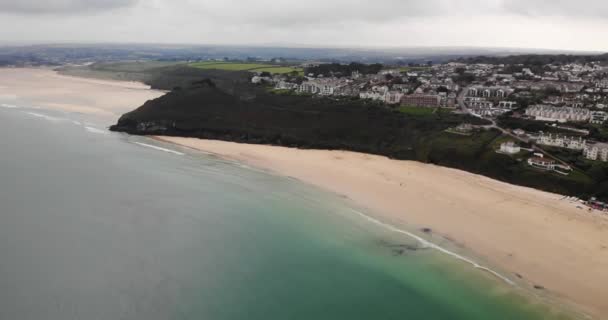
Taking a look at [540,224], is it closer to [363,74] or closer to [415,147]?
[415,147]

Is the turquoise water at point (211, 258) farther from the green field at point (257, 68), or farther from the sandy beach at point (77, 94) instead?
the green field at point (257, 68)

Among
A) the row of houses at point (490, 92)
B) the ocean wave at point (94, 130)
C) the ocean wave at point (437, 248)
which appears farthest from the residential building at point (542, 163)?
the ocean wave at point (94, 130)

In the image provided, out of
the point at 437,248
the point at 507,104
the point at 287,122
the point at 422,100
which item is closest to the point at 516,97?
the point at 507,104

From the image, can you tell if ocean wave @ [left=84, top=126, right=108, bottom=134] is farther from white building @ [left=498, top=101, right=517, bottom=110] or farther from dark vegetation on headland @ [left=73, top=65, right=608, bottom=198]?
white building @ [left=498, top=101, right=517, bottom=110]

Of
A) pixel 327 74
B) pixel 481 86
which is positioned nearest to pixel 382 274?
pixel 481 86

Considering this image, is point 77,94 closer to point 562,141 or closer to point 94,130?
point 94,130

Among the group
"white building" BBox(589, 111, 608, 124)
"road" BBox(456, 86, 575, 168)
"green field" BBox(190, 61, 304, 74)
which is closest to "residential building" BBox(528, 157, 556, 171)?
"road" BBox(456, 86, 575, 168)
